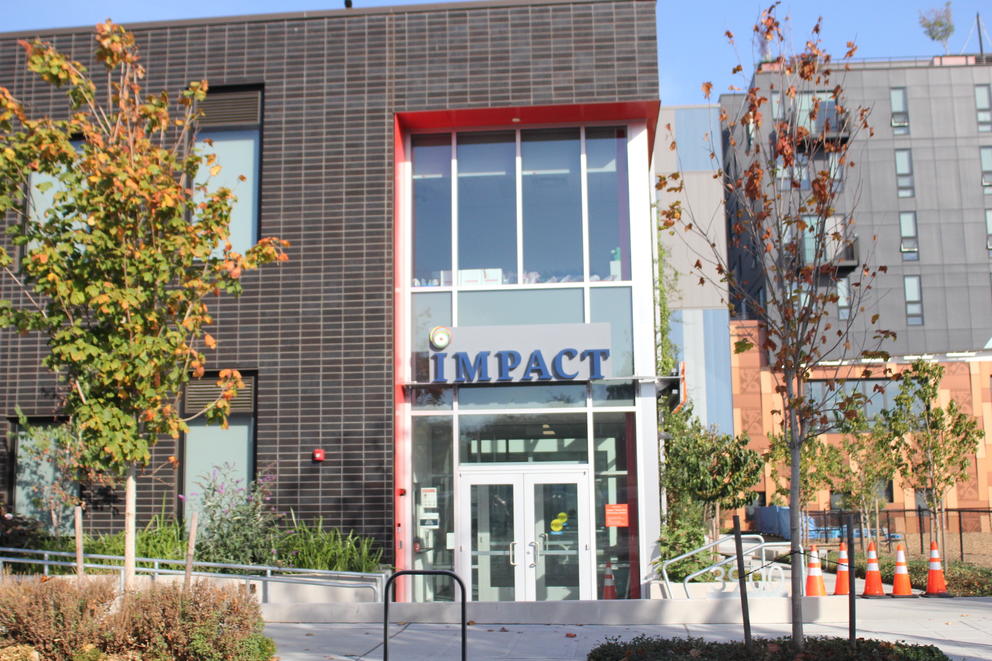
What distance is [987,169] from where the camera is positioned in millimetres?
48094

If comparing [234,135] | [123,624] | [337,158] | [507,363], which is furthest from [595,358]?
[123,624]

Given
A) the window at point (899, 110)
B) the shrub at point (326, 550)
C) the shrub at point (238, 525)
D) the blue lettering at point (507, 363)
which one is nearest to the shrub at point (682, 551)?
the blue lettering at point (507, 363)

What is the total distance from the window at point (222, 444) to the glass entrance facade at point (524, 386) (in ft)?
8.12

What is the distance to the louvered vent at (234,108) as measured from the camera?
1589 centimetres

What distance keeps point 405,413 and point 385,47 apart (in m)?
5.84

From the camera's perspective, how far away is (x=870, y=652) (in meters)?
8.29

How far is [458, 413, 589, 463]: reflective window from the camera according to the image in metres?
15.0

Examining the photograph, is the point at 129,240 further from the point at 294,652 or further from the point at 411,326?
the point at 411,326

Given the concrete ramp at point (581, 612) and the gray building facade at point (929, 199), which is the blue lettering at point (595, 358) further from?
the gray building facade at point (929, 199)

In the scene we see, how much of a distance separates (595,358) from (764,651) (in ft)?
22.9

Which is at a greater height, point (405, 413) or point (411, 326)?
point (411, 326)

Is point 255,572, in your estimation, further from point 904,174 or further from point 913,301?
point 904,174

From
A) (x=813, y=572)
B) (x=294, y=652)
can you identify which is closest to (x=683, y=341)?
(x=813, y=572)

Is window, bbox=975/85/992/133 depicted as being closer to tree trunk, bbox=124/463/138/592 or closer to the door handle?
the door handle
